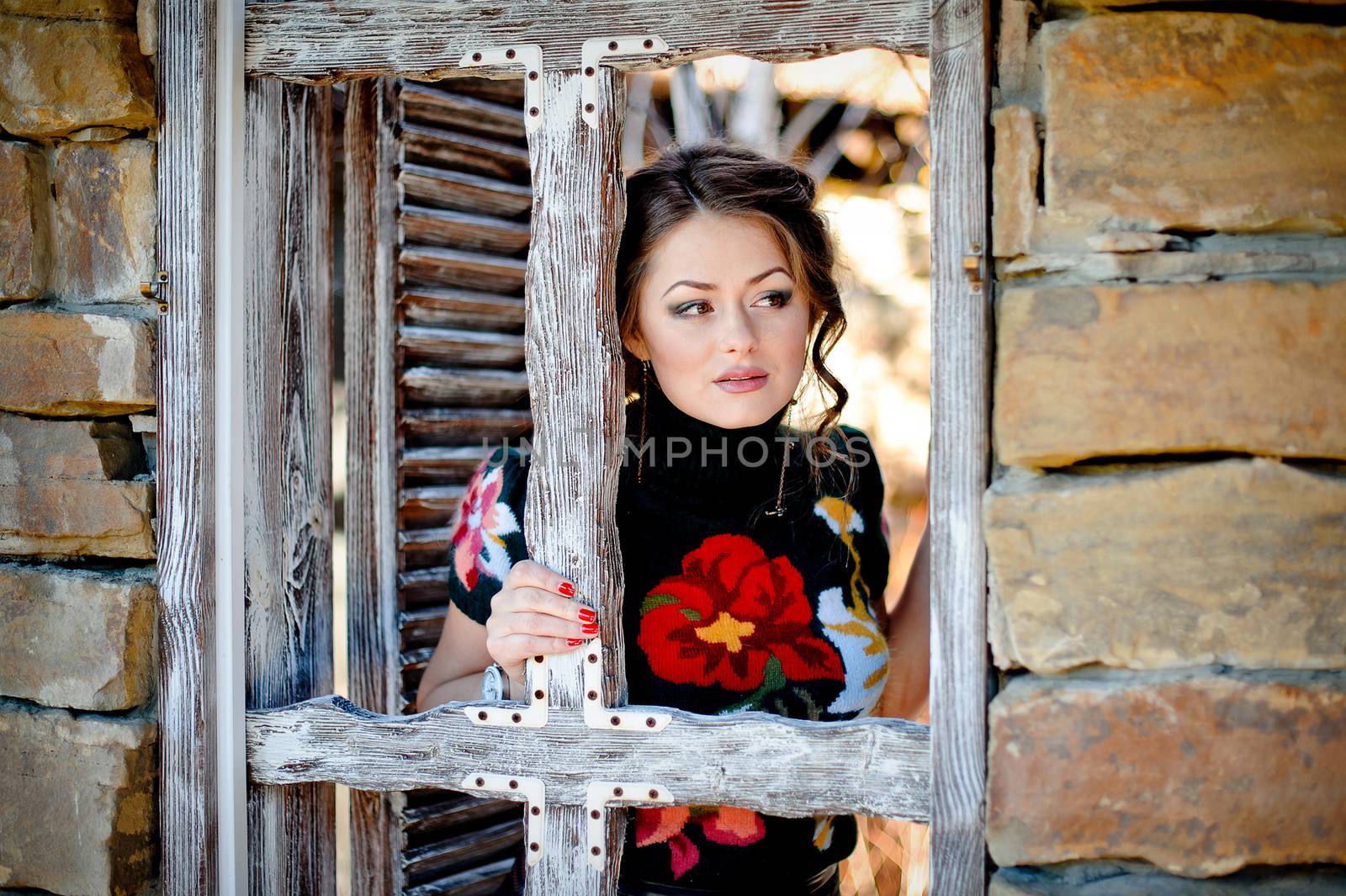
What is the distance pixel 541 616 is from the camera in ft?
5.05

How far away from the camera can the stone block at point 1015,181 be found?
4.31ft

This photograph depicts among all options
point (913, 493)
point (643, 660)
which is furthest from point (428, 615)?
point (913, 493)

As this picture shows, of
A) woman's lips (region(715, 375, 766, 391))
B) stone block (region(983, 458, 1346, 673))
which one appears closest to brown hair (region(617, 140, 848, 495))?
woman's lips (region(715, 375, 766, 391))

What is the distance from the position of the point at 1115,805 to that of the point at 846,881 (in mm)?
2745

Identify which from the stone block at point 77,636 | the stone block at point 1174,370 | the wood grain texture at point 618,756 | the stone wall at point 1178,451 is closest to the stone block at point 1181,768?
the stone wall at point 1178,451

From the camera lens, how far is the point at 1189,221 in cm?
128

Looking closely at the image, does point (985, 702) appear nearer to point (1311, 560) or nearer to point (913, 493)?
point (1311, 560)

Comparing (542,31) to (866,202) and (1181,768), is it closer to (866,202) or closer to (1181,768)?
(1181,768)

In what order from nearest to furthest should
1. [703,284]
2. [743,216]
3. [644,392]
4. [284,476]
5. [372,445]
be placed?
[284,476] < [703,284] < [743,216] < [644,392] < [372,445]

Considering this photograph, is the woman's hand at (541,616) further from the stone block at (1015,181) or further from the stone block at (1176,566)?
the stone block at (1015,181)

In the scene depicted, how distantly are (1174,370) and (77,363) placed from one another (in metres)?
1.67

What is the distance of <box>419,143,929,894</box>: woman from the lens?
189cm

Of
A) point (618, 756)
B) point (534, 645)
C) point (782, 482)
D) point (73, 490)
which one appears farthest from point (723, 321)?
point (73, 490)

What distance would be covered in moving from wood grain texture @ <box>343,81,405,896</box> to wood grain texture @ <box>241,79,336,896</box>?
517 millimetres
